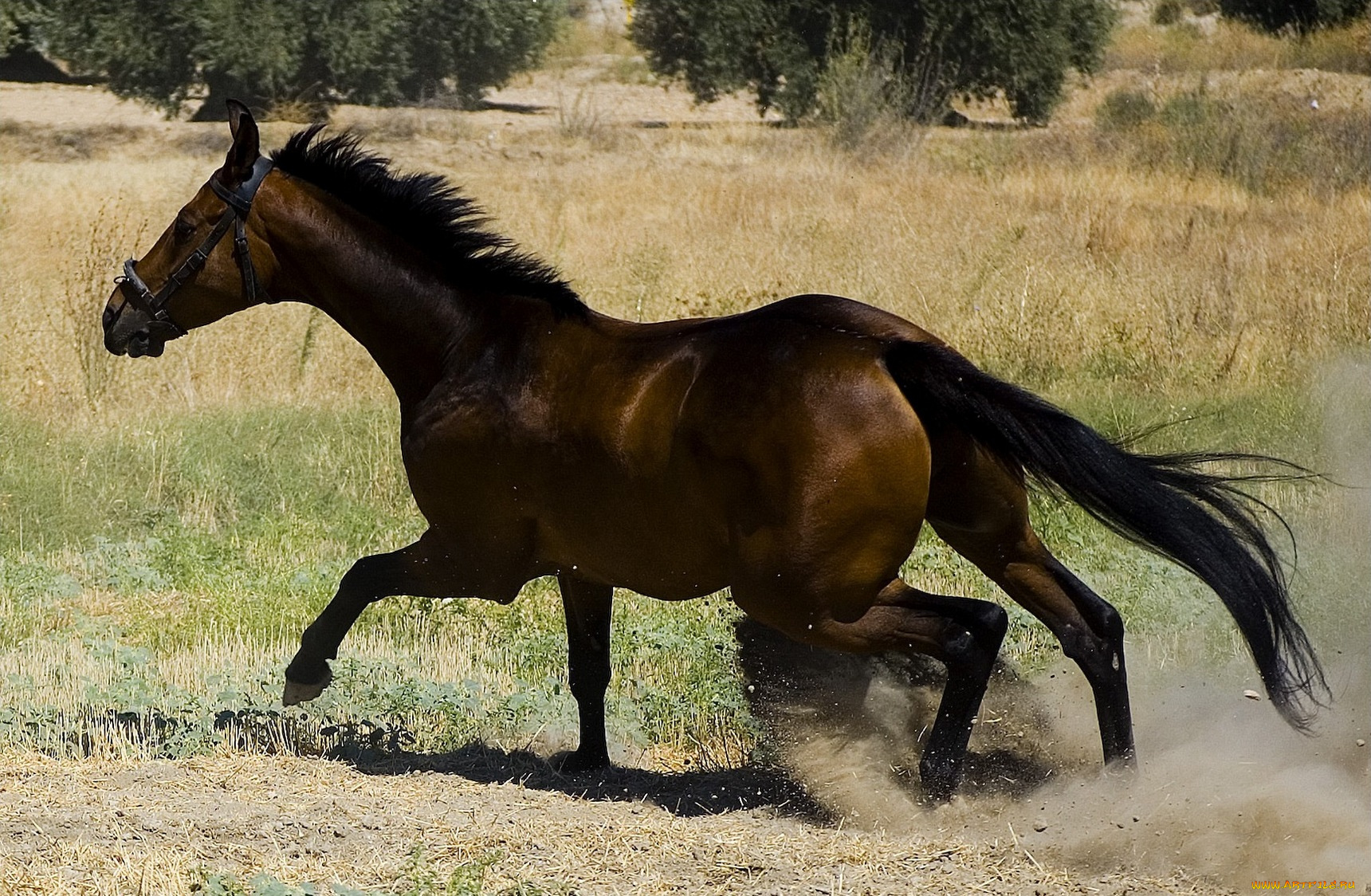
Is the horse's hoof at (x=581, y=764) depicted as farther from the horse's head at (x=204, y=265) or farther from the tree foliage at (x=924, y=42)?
the tree foliage at (x=924, y=42)

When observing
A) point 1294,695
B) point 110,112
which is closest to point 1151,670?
point 1294,695

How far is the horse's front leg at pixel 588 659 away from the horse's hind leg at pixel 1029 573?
1295mm

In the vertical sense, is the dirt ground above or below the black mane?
below

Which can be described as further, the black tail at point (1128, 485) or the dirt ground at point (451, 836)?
the black tail at point (1128, 485)

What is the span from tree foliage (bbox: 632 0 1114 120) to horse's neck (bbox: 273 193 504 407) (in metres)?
20.2

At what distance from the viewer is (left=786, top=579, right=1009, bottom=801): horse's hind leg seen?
184 inches

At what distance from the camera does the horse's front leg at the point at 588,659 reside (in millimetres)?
5605

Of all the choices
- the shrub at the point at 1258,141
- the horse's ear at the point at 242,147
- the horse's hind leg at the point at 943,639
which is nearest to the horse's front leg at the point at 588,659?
the horse's hind leg at the point at 943,639

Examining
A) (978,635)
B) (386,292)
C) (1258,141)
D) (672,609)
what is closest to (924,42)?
(1258,141)

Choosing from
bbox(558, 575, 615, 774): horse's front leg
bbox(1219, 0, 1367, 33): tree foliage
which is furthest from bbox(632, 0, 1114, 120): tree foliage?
bbox(558, 575, 615, 774): horse's front leg

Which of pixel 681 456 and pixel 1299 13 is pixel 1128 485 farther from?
pixel 1299 13

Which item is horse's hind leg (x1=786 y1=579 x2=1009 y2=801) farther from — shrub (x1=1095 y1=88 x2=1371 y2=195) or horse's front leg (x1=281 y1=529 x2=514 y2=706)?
shrub (x1=1095 y1=88 x2=1371 y2=195)

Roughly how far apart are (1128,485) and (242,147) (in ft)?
10.5

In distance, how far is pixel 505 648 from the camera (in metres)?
7.06
